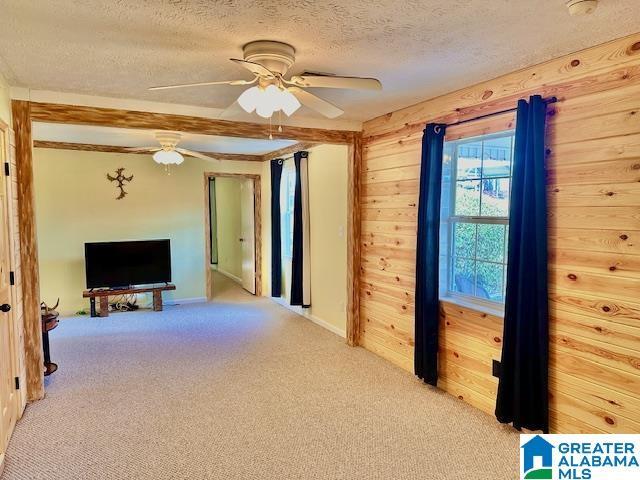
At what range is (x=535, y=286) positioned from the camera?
2.51 m

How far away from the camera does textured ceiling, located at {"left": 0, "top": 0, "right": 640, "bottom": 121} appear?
180 cm

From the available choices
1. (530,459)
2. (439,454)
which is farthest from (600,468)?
(439,454)

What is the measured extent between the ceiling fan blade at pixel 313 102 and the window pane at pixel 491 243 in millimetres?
1402

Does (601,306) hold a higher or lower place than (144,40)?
lower

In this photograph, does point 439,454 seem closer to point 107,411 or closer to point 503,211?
point 503,211

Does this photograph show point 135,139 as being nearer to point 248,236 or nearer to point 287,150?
point 287,150

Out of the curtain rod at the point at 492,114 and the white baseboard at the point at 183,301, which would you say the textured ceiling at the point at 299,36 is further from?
the white baseboard at the point at 183,301

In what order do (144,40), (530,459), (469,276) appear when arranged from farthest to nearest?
(469,276)
(530,459)
(144,40)

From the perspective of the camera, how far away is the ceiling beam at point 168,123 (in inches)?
123

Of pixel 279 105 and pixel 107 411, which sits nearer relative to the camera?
pixel 279 105

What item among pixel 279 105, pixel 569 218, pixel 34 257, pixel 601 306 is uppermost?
pixel 279 105

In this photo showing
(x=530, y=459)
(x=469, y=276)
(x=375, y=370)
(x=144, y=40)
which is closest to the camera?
(x=144, y=40)

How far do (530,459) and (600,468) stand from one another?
33 centimetres

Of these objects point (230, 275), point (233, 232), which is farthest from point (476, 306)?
point (230, 275)
